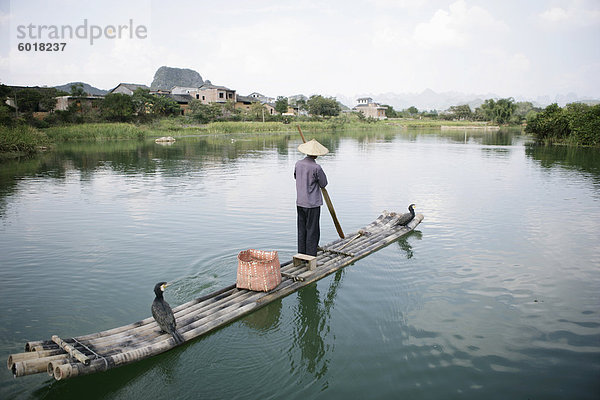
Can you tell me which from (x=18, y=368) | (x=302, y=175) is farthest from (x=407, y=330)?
(x=18, y=368)

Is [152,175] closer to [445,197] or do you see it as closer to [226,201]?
[226,201]

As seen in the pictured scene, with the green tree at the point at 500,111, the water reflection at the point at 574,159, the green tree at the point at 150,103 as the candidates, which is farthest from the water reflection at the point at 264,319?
the green tree at the point at 500,111

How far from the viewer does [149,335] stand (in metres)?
4.38

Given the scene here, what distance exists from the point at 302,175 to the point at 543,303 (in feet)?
13.5

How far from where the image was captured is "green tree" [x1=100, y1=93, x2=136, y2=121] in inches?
1716

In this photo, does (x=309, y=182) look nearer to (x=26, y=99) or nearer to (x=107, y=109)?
(x=26, y=99)

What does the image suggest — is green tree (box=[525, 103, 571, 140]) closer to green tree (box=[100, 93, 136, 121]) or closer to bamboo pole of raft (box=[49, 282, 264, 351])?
bamboo pole of raft (box=[49, 282, 264, 351])

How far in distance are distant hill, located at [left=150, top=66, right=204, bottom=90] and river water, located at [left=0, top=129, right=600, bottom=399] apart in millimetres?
149519

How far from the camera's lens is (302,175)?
6.33 metres

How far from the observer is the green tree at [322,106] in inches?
2901

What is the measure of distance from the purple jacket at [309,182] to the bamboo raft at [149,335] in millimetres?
1021

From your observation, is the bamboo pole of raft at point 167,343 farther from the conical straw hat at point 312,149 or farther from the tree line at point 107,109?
the tree line at point 107,109

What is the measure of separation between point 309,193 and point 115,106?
43620mm

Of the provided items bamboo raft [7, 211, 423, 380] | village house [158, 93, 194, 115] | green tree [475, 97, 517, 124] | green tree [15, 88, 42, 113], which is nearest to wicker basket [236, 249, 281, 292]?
bamboo raft [7, 211, 423, 380]
